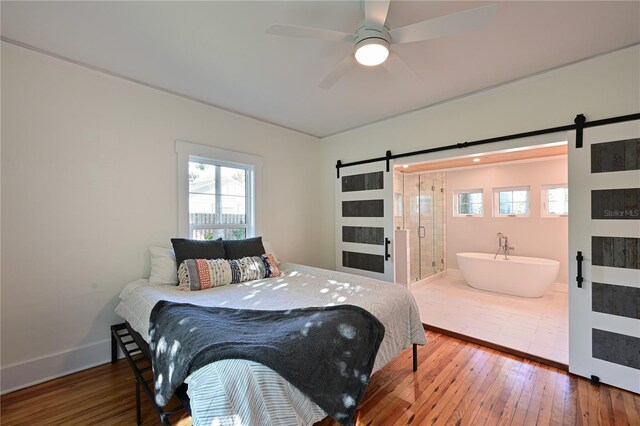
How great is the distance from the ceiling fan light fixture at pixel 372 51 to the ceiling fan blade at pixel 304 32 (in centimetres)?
8

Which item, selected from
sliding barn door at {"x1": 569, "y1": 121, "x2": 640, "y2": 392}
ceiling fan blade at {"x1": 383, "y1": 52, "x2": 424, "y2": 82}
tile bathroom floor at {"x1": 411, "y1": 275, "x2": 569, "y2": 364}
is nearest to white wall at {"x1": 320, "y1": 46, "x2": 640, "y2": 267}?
sliding barn door at {"x1": 569, "y1": 121, "x2": 640, "y2": 392}

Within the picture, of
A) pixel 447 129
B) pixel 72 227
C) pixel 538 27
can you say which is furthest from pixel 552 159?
pixel 72 227

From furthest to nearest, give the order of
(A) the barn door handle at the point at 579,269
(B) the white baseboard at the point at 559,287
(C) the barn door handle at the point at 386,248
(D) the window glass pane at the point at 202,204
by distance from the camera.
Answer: (B) the white baseboard at the point at 559,287 → (C) the barn door handle at the point at 386,248 → (D) the window glass pane at the point at 202,204 → (A) the barn door handle at the point at 579,269

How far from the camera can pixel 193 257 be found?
2521 millimetres

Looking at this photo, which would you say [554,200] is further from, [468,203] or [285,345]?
[285,345]

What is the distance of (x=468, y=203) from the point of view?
223 inches

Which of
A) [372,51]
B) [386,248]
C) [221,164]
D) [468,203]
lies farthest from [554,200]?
[221,164]

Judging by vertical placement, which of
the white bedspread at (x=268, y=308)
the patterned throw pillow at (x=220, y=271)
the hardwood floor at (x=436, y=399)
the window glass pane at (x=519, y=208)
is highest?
the window glass pane at (x=519, y=208)

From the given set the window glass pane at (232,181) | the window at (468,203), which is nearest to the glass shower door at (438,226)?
the window at (468,203)

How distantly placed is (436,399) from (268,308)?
1406 millimetres

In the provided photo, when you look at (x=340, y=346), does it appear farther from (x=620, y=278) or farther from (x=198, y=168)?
(x=198, y=168)

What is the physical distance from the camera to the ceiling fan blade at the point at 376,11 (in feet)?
4.66

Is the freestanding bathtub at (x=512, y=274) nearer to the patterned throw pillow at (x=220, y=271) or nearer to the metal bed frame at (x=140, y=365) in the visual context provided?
the metal bed frame at (x=140, y=365)

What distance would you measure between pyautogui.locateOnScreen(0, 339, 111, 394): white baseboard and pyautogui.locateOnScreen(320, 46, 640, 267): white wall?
3.58 m
